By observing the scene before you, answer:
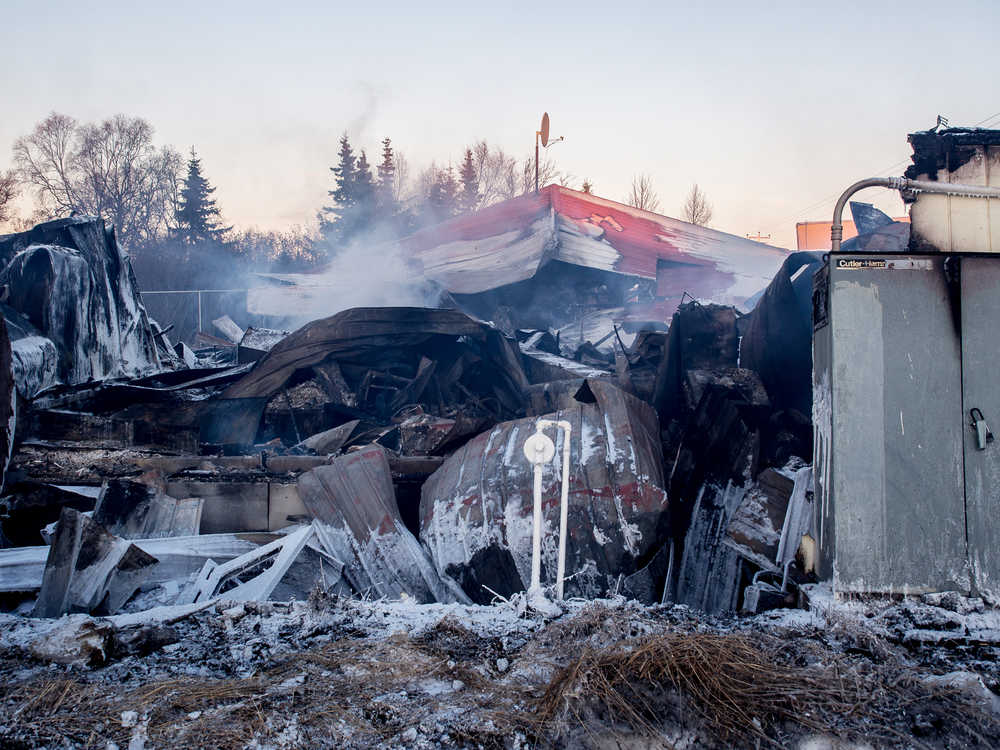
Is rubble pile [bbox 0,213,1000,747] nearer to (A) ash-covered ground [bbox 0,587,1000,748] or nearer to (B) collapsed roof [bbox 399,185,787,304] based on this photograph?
(A) ash-covered ground [bbox 0,587,1000,748]

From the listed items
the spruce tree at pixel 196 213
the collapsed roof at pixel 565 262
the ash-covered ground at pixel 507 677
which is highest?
the spruce tree at pixel 196 213

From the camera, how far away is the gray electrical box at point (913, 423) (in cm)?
318

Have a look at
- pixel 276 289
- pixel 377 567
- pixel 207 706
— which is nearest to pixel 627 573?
pixel 377 567

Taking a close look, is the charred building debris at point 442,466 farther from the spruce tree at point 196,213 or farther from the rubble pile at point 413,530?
the spruce tree at point 196,213

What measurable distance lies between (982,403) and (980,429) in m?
0.14

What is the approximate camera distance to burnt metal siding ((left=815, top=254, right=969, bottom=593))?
3.19 m

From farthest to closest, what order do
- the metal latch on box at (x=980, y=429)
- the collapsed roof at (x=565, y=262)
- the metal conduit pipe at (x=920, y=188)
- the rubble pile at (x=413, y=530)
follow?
the collapsed roof at (x=565, y=262)
the metal conduit pipe at (x=920, y=188)
the metal latch on box at (x=980, y=429)
the rubble pile at (x=413, y=530)

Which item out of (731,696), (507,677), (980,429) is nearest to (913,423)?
(980,429)

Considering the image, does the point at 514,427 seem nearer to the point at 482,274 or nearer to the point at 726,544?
the point at 726,544

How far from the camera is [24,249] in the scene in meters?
6.90

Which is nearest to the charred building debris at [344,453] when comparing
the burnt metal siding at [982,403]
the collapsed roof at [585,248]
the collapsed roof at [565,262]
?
the burnt metal siding at [982,403]

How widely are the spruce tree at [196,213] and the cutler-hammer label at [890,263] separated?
111 ft

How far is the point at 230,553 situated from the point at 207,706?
244 cm

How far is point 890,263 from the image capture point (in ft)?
10.7
